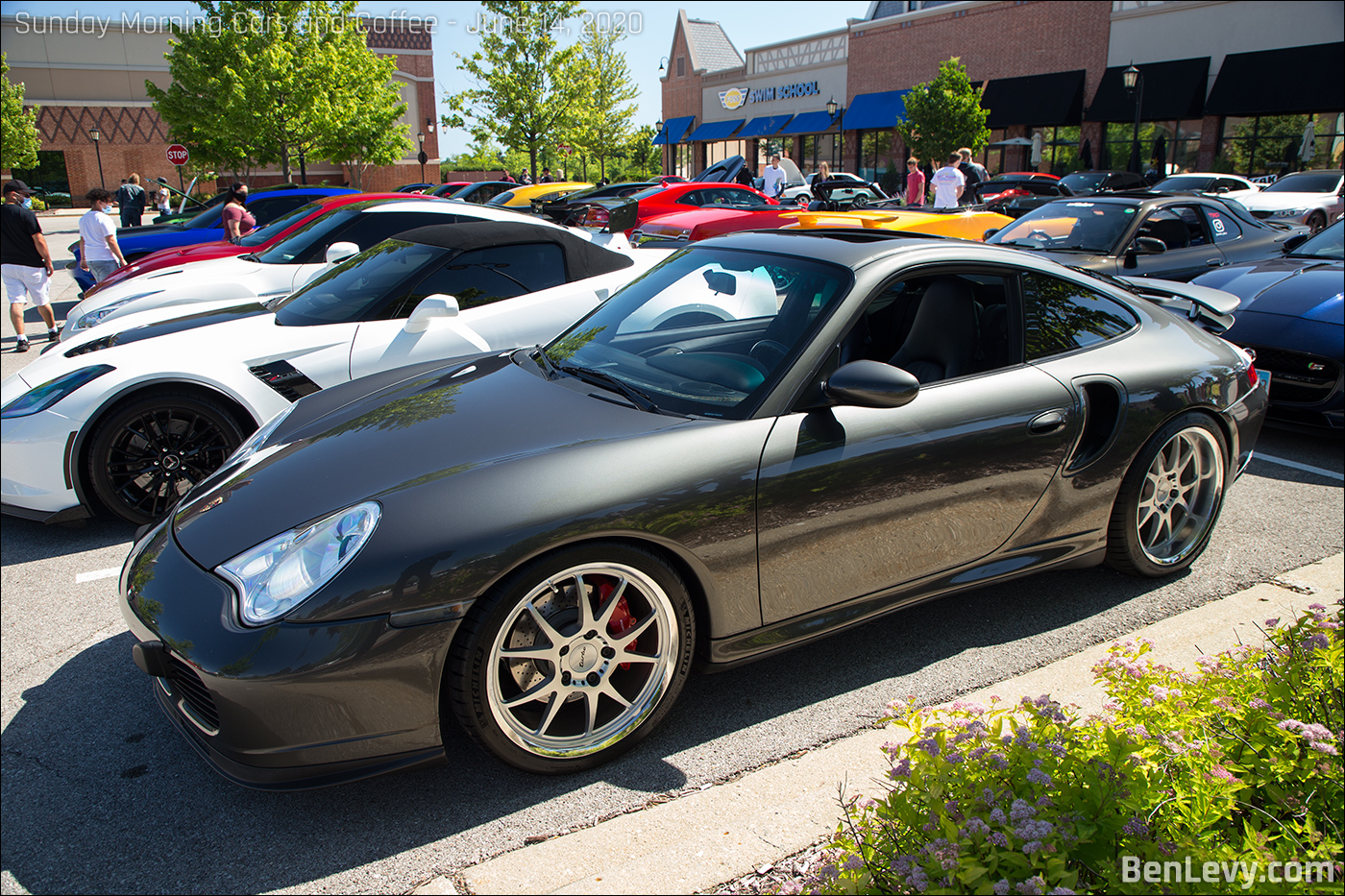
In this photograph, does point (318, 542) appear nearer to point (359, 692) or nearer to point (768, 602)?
point (359, 692)

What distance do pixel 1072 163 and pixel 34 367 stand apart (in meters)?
34.5

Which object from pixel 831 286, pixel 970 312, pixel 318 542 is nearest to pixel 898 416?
pixel 831 286

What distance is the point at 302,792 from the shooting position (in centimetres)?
243

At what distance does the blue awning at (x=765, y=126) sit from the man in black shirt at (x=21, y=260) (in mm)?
40115

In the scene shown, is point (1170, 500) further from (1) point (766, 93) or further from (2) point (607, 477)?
(1) point (766, 93)

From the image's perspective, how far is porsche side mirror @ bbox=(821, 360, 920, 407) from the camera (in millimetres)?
2656

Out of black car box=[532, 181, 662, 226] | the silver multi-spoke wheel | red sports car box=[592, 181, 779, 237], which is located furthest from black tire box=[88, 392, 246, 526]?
black car box=[532, 181, 662, 226]

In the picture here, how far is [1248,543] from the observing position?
4219 millimetres

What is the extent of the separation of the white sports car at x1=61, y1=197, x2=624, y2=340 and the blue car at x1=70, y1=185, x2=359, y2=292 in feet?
15.9

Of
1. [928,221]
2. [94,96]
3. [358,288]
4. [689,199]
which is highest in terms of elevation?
[94,96]

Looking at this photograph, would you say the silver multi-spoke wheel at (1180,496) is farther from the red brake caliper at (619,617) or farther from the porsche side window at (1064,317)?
the red brake caliper at (619,617)

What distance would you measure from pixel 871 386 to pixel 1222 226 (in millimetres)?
7736

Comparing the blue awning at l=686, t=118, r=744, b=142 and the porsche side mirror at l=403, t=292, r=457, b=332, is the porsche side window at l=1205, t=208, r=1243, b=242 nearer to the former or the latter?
the porsche side mirror at l=403, t=292, r=457, b=332

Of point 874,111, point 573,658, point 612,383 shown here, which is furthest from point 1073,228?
point 874,111
